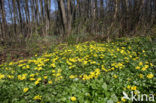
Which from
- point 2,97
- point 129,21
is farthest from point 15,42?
point 129,21

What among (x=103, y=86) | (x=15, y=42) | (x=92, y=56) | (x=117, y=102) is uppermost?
(x=15, y=42)

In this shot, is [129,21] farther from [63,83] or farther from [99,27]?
[63,83]

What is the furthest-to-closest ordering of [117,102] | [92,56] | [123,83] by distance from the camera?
[92,56], [123,83], [117,102]

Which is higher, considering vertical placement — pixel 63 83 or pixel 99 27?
pixel 99 27

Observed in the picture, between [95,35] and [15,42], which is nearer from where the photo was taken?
[15,42]

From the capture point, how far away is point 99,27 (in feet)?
20.2

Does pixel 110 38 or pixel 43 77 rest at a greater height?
pixel 110 38

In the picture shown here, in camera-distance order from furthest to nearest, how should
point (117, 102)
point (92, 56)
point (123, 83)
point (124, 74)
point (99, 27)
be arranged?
1. point (99, 27)
2. point (92, 56)
3. point (124, 74)
4. point (123, 83)
5. point (117, 102)

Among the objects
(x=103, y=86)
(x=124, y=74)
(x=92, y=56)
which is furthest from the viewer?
(x=92, y=56)

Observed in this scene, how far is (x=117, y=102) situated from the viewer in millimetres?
1680

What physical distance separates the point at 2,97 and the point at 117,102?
6.18ft

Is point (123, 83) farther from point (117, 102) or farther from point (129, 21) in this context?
point (129, 21)

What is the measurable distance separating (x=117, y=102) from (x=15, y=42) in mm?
5898

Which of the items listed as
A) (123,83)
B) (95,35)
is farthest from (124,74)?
(95,35)
